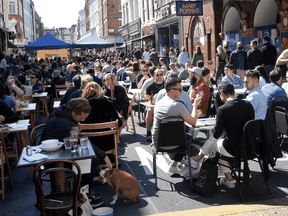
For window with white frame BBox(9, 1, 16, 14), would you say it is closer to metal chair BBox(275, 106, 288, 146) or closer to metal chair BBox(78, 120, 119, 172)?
metal chair BBox(78, 120, 119, 172)

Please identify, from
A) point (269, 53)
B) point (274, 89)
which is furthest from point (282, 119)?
point (269, 53)

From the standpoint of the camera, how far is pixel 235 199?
446cm

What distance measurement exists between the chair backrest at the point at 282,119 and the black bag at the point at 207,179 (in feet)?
5.01

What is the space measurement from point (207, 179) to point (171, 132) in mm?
810

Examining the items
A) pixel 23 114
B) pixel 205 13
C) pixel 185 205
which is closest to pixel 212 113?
pixel 185 205

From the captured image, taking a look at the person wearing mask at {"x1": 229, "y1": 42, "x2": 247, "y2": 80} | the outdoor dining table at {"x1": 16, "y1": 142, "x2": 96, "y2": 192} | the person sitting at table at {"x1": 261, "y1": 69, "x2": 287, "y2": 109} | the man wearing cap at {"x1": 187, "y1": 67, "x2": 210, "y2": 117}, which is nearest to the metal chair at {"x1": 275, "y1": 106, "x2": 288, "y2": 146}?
the person sitting at table at {"x1": 261, "y1": 69, "x2": 287, "y2": 109}

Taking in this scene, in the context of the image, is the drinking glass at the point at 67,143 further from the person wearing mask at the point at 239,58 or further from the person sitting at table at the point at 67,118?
the person wearing mask at the point at 239,58

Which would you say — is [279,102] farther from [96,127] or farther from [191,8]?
[191,8]

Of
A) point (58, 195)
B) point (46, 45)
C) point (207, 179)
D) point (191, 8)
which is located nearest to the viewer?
point (58, 195)

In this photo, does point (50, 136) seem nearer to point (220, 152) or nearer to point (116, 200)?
point (116, 200)

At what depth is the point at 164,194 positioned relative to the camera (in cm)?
475

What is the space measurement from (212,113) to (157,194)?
12.1 feet

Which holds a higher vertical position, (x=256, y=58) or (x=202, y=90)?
(x=256, y=58)

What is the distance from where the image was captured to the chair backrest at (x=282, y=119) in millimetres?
5404
